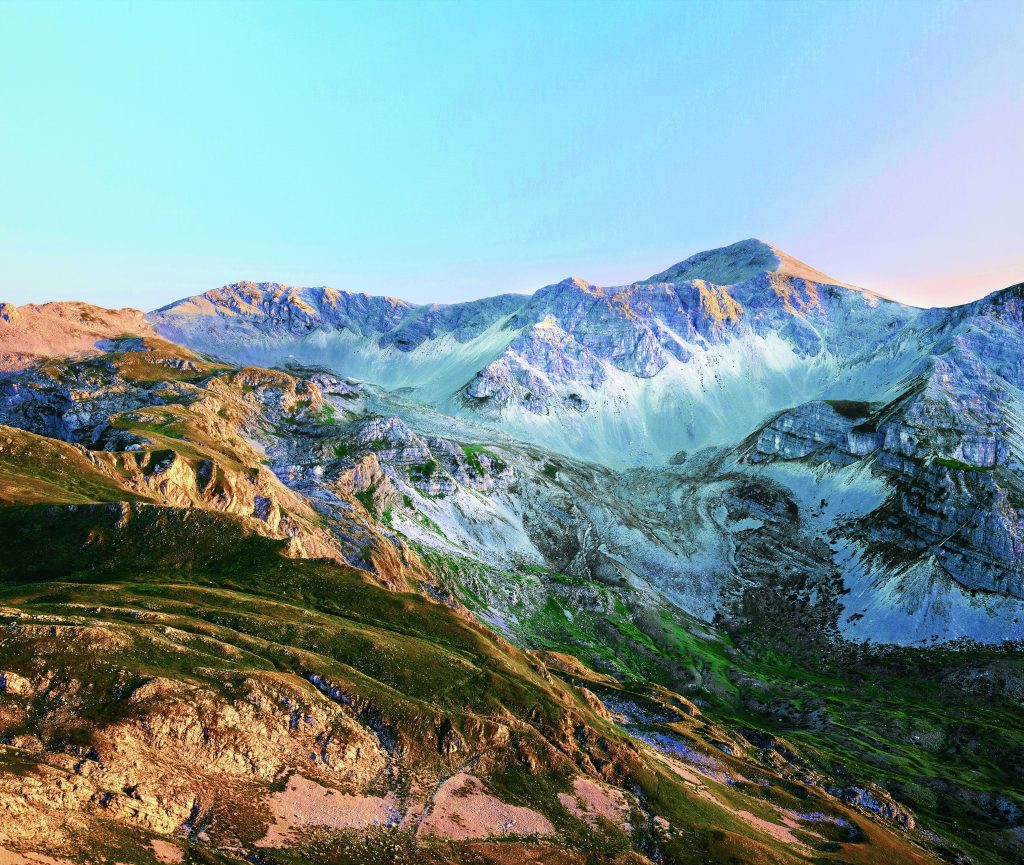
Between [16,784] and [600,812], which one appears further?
[600,812]

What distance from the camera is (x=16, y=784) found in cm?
3152

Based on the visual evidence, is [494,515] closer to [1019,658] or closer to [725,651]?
[725,651]

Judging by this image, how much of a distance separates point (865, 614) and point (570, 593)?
282 feet

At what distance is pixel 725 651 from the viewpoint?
511ft

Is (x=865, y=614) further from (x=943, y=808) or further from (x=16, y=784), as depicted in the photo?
(x=16, y=784)

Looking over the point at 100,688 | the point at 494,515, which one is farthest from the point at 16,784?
the point at 494,515

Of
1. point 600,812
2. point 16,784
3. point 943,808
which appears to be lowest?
point 943,808

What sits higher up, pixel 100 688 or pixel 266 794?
pixel 100 688

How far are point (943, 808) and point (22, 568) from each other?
441 ft

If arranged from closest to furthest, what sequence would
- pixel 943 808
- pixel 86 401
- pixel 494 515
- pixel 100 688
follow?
1. pixel 100 688
2. pixel 943 808
3. pixel 86 401
4. pixel 494 515

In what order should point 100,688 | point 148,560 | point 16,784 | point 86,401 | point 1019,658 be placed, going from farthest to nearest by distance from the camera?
point 86,401 → point 1019,658 → point 148,560 → point 100,688 → point 16,784

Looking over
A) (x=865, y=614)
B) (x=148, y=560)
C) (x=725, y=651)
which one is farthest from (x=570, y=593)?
(x=148, y=560)

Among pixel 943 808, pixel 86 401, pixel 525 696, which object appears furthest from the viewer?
pixel 86 401

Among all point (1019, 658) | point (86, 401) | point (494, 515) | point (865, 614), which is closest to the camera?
point (1019, 658)
